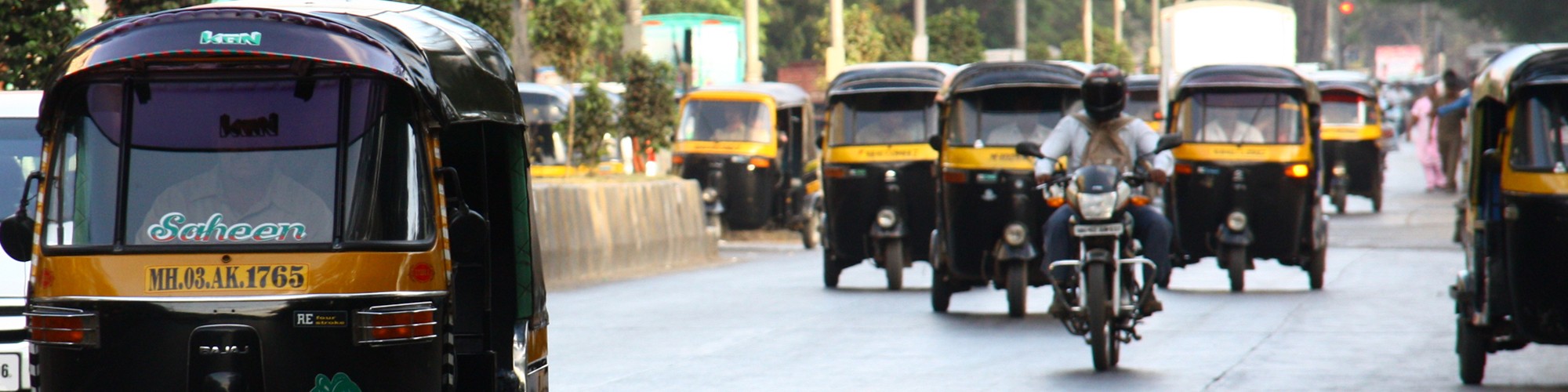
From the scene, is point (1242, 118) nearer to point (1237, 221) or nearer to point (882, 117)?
point (1237, 221)

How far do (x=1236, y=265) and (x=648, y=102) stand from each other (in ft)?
33.7

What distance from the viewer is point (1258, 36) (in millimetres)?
45406

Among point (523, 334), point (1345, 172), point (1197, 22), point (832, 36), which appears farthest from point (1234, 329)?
point (1197, 22)

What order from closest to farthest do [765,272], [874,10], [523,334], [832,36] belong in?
1. [523,334]
2. [765,272]
3. [832,36]
4. [874,10]

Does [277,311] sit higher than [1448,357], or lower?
higher

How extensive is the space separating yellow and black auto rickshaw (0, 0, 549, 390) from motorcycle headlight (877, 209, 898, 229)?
10.2 m

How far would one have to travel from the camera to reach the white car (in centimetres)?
840

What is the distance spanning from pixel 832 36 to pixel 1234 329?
23.3 m

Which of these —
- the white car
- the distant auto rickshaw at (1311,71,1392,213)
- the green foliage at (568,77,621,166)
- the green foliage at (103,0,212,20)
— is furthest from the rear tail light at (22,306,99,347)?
the distant auto rickshaw at (1311,71,1392,213)

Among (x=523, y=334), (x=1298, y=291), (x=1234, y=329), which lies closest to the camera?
(x=523, y=334)

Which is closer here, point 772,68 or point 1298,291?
point 1298,291

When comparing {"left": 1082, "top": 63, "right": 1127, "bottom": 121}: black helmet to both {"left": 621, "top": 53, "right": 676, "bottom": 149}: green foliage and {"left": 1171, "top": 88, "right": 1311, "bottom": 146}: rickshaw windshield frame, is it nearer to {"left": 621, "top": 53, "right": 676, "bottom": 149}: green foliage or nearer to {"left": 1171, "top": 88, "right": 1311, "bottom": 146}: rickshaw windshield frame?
{"left": 1171, "top": 88, "right": 1311, "bottom": 146}: rickshaw windshield frame

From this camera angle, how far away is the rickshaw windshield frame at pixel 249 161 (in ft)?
23.2

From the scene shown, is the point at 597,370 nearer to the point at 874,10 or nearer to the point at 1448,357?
the point at 1448,357
